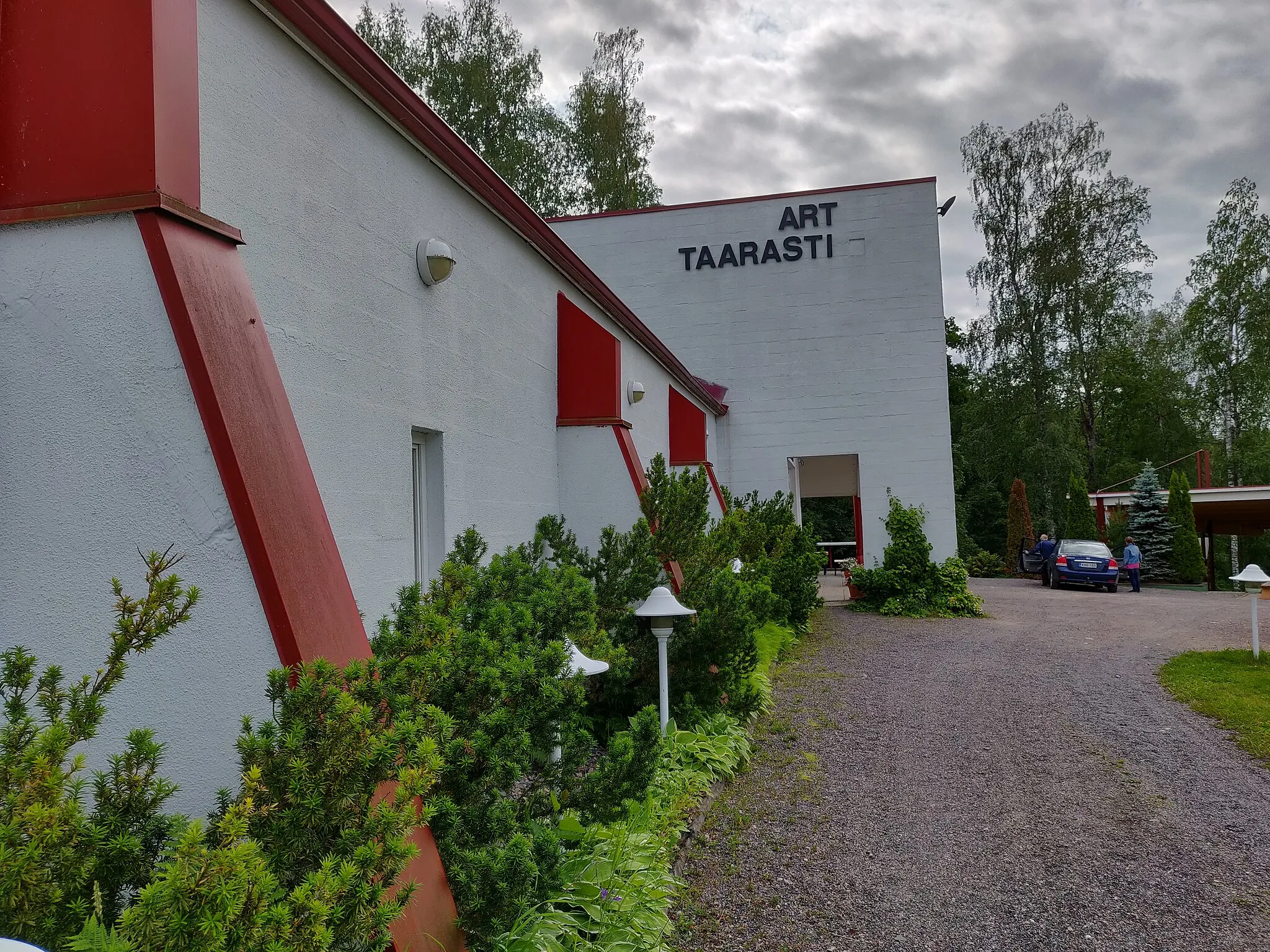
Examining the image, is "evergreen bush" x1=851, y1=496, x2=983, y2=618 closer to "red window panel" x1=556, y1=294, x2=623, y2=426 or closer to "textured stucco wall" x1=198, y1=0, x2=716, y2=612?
"red window panel" x1=556, y1=294, x2=623, y2=426

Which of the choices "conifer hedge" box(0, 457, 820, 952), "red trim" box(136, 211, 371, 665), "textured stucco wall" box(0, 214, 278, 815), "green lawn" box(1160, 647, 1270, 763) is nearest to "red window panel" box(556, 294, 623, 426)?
"conifer hedge" box(0, 457, 820, 952)

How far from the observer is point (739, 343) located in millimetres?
16422

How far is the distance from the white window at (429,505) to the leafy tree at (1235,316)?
29.1 meters

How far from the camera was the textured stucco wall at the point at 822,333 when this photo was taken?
15.4 m

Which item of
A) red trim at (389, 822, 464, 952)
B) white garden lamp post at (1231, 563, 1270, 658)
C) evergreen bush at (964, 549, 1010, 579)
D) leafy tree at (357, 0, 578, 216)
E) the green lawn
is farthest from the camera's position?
evergreen bush at (964, 549, 1010, 579)

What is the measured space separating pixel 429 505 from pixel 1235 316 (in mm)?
31993

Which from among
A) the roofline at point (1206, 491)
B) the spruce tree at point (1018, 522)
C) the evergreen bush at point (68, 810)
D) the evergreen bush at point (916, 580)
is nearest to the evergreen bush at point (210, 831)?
the evergreen bush at point (68, 810)

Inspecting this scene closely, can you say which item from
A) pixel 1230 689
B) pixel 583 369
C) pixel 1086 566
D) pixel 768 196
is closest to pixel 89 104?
pixel 583 369

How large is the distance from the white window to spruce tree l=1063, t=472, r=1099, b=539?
24.6m

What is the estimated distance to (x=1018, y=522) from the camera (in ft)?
86.4

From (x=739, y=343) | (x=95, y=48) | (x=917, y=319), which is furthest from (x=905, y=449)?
(x=95, y=48)

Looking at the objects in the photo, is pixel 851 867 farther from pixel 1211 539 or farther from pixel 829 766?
pixel 1211 539

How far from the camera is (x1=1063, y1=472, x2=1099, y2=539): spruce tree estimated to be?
81.4 ft

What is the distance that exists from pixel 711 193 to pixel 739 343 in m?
10.9
